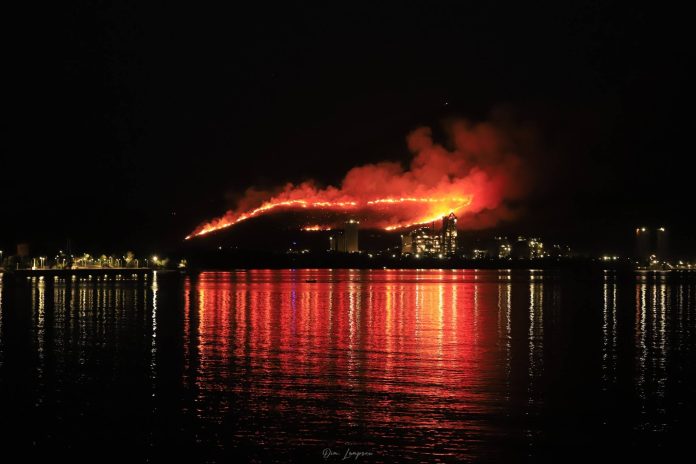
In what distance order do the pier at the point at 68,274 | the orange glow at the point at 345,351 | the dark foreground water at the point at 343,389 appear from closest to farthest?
1. the dark foreground water at the point at 343,389
2. the orange glow at the point at 345,351
3. the pier at the point at 68,274

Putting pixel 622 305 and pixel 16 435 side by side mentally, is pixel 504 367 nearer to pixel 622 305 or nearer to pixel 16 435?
pixel 16 435

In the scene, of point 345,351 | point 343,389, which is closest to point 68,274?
point 345,351

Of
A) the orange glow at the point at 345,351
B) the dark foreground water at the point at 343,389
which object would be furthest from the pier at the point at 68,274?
the dark foreground water at the point at 343,389

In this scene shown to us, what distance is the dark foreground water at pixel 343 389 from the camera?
35.0 ft

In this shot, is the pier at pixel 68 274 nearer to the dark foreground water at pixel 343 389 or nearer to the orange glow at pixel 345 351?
the orange glow at pixel 345 351

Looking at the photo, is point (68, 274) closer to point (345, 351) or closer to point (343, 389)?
point (345, 351)

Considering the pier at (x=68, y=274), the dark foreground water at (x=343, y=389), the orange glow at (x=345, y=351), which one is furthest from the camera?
the pier at (x=68, y=274)

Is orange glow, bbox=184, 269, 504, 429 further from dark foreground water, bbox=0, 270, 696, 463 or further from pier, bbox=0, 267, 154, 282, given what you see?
pier, bbox=0, 267, 154, 282

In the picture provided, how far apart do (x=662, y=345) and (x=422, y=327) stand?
6606 millimetres

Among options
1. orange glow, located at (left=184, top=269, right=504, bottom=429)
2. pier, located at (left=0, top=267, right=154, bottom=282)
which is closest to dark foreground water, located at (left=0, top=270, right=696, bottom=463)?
orange glow, located at (left=184, top=269, right=504, bottom=429)

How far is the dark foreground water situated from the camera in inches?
420

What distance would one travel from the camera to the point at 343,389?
47.0 ft

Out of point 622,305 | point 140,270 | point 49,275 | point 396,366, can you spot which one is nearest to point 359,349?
point 396,366

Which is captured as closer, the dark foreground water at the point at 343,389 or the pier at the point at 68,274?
the dark foreground water at the point at 343,389
